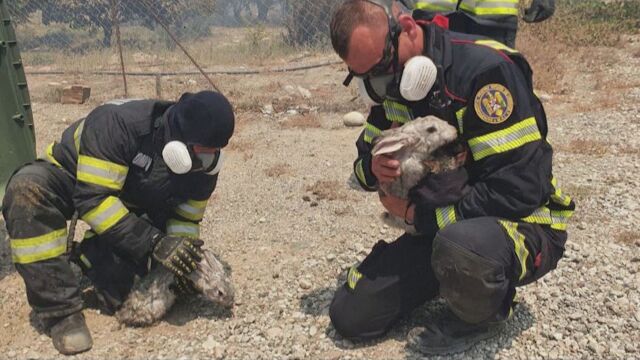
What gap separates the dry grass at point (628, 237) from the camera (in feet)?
11.6

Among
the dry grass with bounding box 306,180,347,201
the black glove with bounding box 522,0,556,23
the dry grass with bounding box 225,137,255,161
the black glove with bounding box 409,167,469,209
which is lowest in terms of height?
the dry grass with bounding box 225,137,255,161

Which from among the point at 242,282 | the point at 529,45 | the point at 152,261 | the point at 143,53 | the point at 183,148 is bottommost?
the point at 143,53

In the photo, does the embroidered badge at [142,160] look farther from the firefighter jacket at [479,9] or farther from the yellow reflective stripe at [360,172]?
the firefighter jacket at [479,9]

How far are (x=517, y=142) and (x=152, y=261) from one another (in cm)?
210

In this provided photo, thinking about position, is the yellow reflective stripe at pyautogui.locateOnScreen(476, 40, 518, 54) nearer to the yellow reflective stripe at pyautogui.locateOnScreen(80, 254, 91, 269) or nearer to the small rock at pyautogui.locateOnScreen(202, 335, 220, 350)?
the small rock at pyautogui.locateOnScreen(202, 335, 220, 350)

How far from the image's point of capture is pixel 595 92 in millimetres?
7734

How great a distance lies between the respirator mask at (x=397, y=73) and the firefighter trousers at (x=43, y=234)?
67.8 inches

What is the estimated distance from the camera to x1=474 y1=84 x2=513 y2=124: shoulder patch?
2324 millimetres

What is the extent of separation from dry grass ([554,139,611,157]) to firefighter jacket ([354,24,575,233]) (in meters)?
3.14

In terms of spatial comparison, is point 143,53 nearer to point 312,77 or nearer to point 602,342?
point 312,77

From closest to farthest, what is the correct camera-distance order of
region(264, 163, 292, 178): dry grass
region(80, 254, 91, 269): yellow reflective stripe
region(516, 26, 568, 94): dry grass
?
1. region(80, 254, 91, 269): yellow reflective stripe
2. region(264, 163, 292, 178): dry grass
3. region(516, 26, 568, 94): dry grass

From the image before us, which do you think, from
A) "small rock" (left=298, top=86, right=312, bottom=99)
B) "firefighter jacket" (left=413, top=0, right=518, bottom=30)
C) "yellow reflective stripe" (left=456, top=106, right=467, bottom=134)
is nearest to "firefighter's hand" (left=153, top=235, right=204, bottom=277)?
"yellow reflective stripe" (left=456, top=106, right=467, bottom=134)

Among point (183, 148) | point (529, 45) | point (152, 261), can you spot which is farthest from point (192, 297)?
point (529, 45)

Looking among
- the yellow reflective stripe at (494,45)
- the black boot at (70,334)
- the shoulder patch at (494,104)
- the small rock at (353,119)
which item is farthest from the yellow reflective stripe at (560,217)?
the small rock at (353,119)
